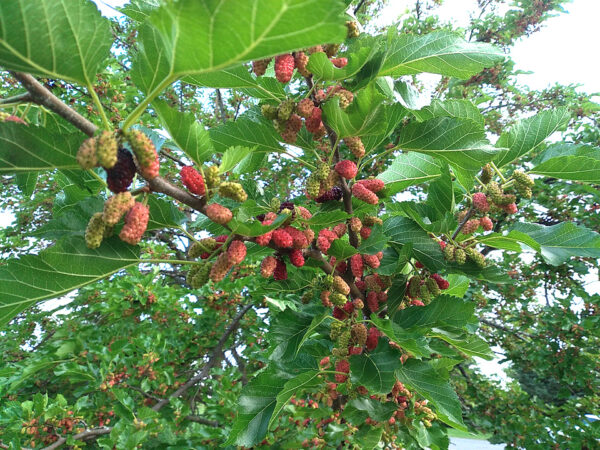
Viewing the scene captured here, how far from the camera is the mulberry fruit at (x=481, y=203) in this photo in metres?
1.07

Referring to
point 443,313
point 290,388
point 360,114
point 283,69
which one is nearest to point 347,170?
point 360,114

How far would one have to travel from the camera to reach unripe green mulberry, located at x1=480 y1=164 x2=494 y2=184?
1.13m

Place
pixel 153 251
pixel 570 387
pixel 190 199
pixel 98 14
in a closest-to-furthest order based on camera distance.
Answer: pixel 98 14, pixel 190 199, pixel 153 251, pixel 570 387

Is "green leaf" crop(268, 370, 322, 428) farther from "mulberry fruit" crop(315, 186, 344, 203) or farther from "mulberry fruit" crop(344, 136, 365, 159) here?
"mulberry fruit" crop(344, 136, 365, 159)

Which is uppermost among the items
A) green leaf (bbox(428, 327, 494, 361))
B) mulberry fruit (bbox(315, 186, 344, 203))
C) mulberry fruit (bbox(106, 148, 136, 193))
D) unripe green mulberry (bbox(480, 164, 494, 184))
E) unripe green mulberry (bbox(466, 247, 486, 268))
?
mulberry fruit (bbox(106, 148, 136, 193))

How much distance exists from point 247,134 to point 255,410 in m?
0.81

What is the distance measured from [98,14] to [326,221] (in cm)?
56

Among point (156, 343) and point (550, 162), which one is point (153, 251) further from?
point (550, 162)

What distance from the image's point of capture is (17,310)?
2.32 feet

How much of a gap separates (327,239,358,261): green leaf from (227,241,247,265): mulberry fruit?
0.28m

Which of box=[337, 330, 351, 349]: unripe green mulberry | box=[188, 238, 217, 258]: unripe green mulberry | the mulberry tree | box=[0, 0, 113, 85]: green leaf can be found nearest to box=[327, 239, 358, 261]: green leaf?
the mulberry tree

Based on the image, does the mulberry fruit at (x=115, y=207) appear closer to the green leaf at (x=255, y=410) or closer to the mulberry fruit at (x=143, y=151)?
the mulberry fruit at (x=143, y=151)

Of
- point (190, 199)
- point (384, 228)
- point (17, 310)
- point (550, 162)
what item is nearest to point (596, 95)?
point (550, 162)

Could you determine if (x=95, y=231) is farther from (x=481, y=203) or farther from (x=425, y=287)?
(x=481, y=203)
